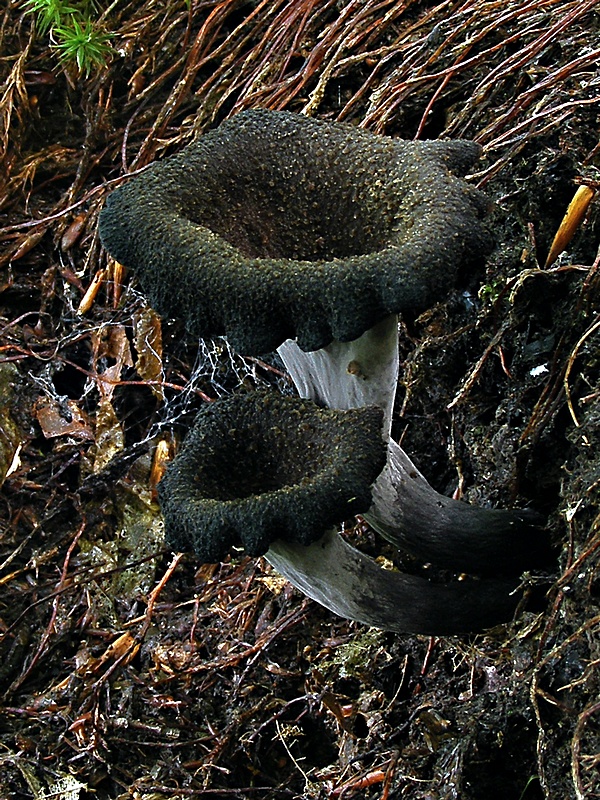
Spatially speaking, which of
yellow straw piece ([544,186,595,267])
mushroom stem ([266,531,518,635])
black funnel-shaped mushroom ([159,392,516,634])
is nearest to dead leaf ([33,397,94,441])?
black funnel-shaped mushroom ([159,392,516,634])

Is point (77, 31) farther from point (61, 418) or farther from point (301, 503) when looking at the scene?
point (301, 503)

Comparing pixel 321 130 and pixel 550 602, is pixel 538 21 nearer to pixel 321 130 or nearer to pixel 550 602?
pixel 321 130

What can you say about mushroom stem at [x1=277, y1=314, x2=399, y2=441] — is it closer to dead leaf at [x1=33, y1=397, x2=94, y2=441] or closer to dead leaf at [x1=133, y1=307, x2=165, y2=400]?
dead leaf at [x1=133, y1=307, x2=165, y2=400]

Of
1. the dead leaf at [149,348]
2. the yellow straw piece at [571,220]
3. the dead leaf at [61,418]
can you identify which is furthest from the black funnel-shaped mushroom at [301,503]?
the dead leaf at [61,418]

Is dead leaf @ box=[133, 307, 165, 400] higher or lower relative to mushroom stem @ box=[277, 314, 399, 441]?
lower

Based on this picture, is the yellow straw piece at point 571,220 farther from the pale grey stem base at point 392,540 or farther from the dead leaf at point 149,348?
the dead leaf at point 149,348

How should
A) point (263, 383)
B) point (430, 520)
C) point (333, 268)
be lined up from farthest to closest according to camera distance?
point (263, 383) → point (430, 520) → point (333, 268)

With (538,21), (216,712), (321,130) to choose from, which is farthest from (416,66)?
(216,712)

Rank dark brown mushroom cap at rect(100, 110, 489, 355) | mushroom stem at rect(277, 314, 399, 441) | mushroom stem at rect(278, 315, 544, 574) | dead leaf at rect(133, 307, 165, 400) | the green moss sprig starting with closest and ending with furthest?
dark brown mushroom cap at rect(100, 110, 489, 355)
mushroom stem at rect(277, 314, 399, 441)
mushroom stem at rect(278, 315, 544, 574)
dead leaf at rect(133, 307, 165, 400)
the green moss sprig

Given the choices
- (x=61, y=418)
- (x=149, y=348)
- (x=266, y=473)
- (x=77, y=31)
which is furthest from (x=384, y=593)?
(x=77, y=31)
